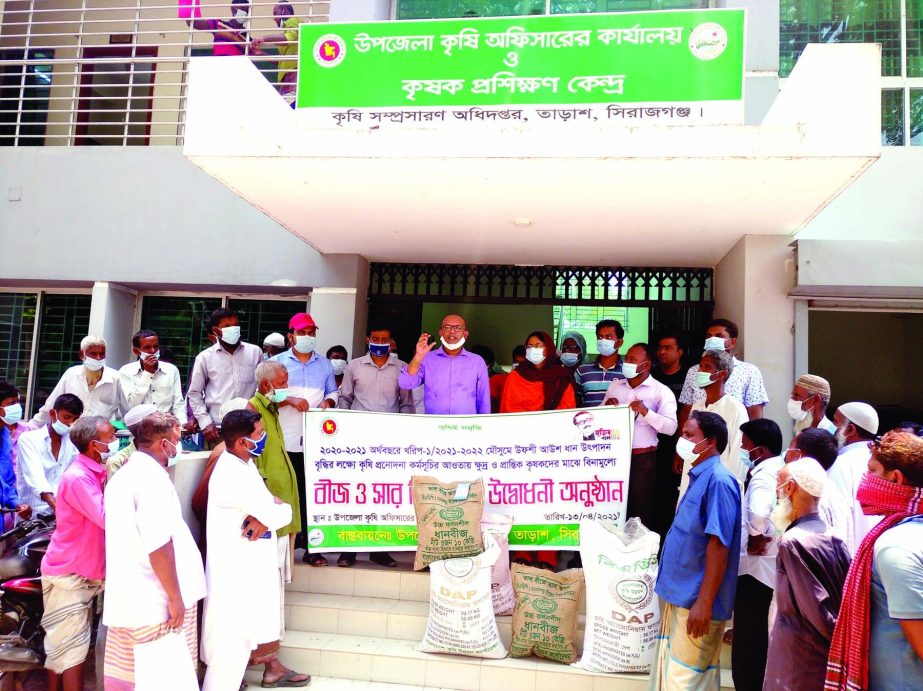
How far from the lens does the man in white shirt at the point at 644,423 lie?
16.0ft

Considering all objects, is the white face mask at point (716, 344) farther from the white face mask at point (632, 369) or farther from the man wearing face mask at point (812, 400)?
the man wearing face mask at point (812, 400)

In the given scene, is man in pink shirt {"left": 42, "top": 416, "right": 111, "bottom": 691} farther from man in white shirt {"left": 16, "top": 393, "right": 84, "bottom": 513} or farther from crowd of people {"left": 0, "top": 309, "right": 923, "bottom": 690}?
man in white shirt {"left": 16, "top": 393, "right": 84, "bottom": 513}

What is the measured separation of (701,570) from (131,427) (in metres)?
2.78

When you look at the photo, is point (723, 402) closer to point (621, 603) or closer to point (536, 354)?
point (536, 354)

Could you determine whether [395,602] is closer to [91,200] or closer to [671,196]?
[671,196]

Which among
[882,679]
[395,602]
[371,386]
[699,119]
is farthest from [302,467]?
[882,679]

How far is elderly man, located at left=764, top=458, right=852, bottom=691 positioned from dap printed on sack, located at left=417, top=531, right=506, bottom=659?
1724 mm

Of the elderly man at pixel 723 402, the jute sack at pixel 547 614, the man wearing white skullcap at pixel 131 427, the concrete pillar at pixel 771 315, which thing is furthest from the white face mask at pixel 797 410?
the man wearing white skullcap at pixel 131 427

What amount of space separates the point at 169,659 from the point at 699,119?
13.3ft

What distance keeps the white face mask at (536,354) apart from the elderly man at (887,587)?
2980 mm

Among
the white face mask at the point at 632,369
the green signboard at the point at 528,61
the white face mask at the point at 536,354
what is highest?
the green signboard at the point at 528,61

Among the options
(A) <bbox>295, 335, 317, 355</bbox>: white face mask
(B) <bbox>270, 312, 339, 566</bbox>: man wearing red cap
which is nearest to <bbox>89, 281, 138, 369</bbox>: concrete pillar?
(B) <bbox>270, 312, 339, 566</bbox>: man wearing red cap

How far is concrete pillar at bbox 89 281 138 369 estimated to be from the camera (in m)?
7.21

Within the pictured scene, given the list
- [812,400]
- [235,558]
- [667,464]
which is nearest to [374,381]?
[235,558]
